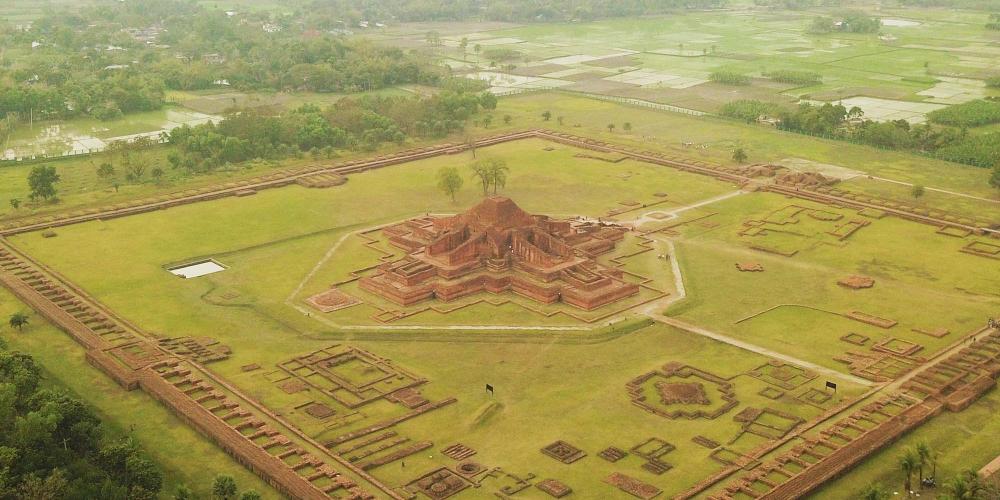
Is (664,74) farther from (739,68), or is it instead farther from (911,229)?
(911,229)

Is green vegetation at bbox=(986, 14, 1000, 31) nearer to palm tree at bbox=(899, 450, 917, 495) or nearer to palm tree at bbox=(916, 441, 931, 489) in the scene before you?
palm tree at bbox=(916, 441, 931, 489)

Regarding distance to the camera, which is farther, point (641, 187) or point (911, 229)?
point (641, 187)

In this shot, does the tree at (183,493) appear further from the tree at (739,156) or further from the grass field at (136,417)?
the tree at (739,156)

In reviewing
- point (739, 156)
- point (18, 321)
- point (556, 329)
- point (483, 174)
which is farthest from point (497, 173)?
point (18, 321)

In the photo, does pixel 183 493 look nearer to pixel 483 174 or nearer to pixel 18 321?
pixel 18 321

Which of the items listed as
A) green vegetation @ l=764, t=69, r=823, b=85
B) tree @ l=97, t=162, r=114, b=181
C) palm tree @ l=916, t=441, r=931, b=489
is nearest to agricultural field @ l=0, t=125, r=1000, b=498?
palm tree @ l=916, t=441, r=931, b=489

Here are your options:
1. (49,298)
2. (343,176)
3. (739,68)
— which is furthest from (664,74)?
(49,298)
